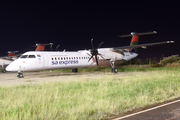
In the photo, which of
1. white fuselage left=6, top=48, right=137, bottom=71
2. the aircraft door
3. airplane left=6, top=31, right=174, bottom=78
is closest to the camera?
white fuselage left=6, top=48, right=137, bottom=71

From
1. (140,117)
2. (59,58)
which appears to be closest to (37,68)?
(59,58)

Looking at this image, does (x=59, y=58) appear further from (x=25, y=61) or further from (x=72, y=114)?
(x=72, y=114)

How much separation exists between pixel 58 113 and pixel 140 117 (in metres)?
2.99

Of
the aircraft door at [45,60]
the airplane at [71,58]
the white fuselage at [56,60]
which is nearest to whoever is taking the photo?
the white fuselage at [56,60]

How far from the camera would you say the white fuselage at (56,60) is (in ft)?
65.8

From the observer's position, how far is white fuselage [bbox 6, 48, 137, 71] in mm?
20047

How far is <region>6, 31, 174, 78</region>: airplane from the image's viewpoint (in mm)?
20377

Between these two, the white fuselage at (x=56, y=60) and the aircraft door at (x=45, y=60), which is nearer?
the white fuselage at (x=56, y=60)

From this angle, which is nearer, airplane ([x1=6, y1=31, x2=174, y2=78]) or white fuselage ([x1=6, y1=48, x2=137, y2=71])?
white fuselage ([x1=6, y1=48, x2=137, y2=71])

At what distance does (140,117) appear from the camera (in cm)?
604

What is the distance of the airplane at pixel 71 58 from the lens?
66.9 feet

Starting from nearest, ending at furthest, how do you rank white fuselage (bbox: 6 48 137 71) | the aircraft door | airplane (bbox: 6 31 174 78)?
1. white fuselage (bbox: 6 48 137 71)
2. airplane (bbox: 6 31 174 78)
3. the aircraft door

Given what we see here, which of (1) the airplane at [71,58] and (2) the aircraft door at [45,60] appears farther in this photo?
(2) the aircraft door at [45,60]

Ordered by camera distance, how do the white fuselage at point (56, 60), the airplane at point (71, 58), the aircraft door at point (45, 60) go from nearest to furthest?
the white fuselage at point (56, 60)
the airplane at point (71, 58)
the aircraft door at point (45, 60)
